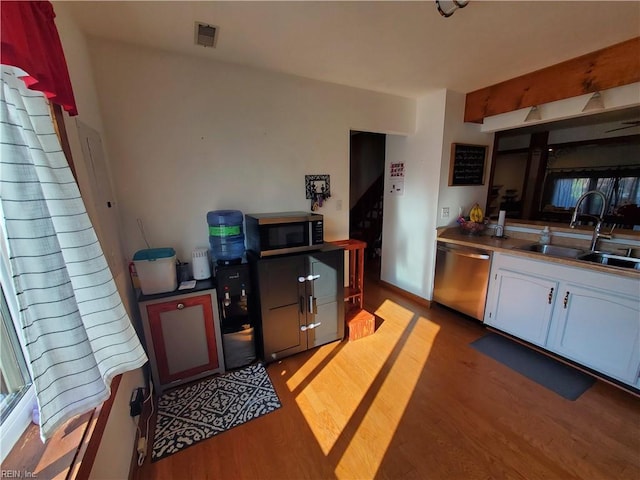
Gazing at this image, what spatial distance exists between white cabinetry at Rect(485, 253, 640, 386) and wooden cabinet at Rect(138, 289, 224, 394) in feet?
8.36

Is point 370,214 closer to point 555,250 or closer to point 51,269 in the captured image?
point 555,250

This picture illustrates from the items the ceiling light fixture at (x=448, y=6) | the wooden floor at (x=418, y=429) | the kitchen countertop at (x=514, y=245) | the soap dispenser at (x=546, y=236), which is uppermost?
the ceiling light fixture at (x=448, y=6)

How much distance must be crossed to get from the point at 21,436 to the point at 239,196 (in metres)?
1.78

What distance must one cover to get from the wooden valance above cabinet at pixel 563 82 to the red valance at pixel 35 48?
3.23 meters

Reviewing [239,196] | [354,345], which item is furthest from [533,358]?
[239,196]

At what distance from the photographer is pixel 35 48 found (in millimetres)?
755

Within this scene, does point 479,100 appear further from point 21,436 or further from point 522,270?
point 21,436

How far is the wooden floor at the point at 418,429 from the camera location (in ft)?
4.45

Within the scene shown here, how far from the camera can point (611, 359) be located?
181cm

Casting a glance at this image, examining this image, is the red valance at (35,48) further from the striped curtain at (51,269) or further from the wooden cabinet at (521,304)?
the wooden cabinet at (521,304)

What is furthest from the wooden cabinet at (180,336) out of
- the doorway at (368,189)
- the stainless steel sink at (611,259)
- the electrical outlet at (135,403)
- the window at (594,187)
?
the window at (594,187)

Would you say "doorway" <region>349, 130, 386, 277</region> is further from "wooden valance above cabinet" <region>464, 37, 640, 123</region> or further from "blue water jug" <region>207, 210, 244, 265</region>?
"blue water jug" <region>207, 210, 244, 265</region>

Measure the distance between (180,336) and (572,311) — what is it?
297cm

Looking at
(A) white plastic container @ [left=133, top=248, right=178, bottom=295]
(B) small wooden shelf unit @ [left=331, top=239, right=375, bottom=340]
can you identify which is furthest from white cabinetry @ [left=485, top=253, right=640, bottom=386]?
(A) white plastic container @ [left=133, top=248, right=178, bottom=295]
